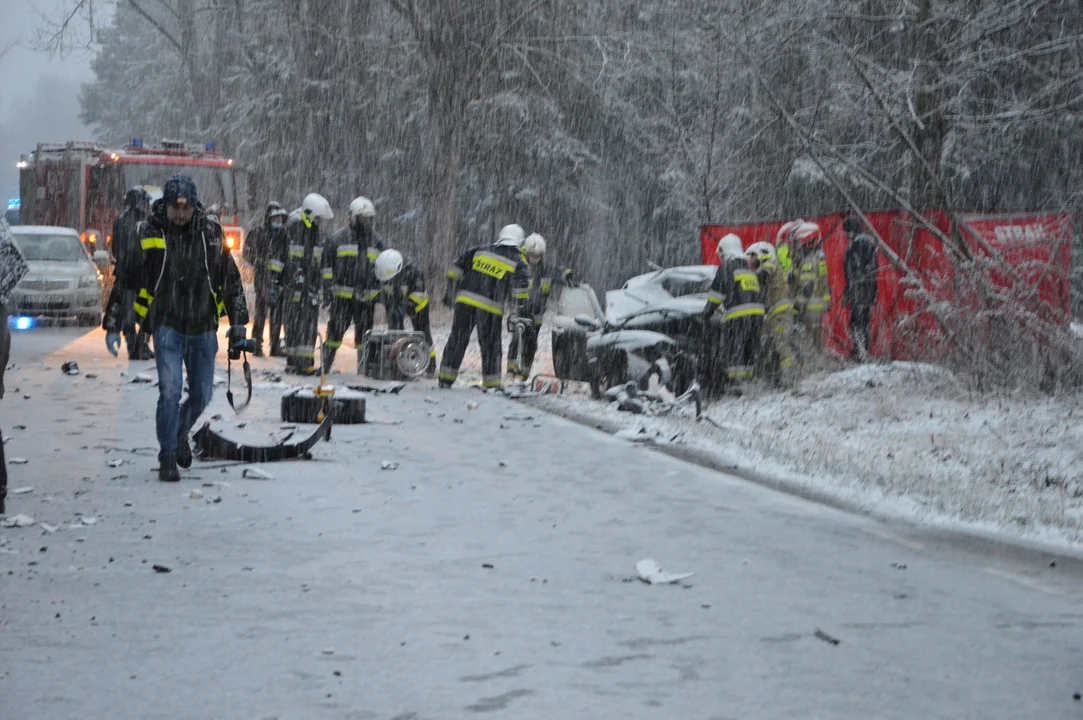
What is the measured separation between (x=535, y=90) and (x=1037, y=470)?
85.7 ft

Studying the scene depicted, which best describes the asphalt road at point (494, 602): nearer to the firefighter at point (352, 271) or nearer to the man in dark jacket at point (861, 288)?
the firefighter at point (352, 271)

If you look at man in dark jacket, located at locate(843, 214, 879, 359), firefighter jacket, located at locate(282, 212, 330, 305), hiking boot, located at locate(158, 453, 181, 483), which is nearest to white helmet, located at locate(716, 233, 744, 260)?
man in dark jacket, located at locate(843, 214, 879, 359)

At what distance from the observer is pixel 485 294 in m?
15.0

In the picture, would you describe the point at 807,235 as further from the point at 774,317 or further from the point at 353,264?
the point at 353,264

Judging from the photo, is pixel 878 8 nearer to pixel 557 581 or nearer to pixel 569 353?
pixel 569 353

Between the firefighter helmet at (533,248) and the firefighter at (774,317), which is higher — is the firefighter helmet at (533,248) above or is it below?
above

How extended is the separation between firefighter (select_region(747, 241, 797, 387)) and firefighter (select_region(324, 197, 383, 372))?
4.40 meters

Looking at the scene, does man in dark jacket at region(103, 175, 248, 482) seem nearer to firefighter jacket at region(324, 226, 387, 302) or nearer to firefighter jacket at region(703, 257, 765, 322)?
firefighter jacket at region(703, 257, 765, 322)

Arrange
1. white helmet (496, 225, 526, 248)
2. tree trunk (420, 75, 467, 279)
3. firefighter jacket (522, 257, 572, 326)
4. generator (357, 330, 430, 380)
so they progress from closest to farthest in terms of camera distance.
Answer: white helmet (496, 225, 526, 248)
generator (357, 330, 430, 380)
firefighter jacket (522, 257, 572, 326)
tree trunk (420, 75, 467, 279)

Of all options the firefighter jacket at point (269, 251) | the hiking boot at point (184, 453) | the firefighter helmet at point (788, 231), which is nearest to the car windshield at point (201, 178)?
the firefighter jacket at point (269, 251)

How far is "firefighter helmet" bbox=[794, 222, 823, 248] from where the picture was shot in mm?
15594

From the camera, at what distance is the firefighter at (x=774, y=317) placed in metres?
15.1

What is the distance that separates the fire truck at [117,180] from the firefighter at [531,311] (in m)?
10.7

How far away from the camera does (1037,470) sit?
9.53m
